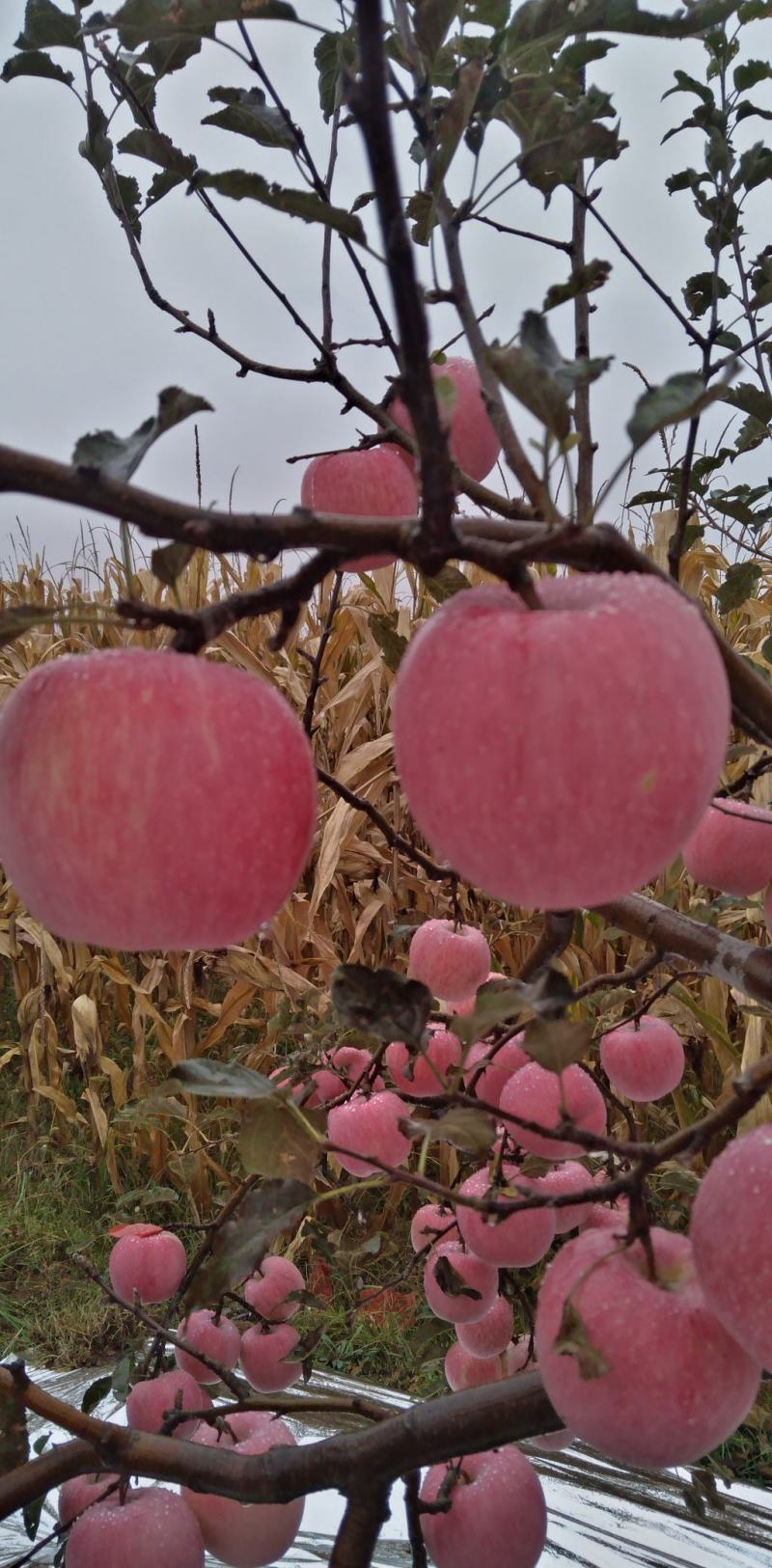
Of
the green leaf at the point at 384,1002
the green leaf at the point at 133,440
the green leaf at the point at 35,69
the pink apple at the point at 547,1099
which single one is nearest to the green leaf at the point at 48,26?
the green leaf at the point at 35,69

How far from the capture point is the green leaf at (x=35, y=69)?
0.72m

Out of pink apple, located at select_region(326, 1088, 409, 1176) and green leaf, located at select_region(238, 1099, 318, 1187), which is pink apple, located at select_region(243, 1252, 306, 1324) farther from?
green leaf, located at select_region(238, 1099, 318, 1187)

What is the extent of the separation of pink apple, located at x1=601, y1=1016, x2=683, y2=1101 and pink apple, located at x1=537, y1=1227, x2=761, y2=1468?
42cm

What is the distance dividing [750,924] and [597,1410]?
178 centimetres

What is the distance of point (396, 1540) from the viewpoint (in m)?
0.88

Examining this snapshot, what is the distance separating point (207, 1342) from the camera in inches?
33.3

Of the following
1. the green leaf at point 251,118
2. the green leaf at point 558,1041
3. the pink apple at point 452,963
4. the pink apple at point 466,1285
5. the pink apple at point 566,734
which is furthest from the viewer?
the pink apple at point 452,963

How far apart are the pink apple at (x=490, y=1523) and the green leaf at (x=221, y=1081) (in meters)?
0.38

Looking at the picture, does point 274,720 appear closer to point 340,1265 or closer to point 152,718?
point 152,718

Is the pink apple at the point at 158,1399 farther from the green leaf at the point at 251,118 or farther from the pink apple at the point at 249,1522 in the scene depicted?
the green leaf at the point at 251,118

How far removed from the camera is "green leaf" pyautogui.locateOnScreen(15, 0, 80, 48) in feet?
2.17

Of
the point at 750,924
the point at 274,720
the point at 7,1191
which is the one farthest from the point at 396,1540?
the point at 7,1191

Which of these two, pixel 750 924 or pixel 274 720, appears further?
pixel 750 924

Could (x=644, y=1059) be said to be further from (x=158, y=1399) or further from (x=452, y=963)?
(x=158, y=1399)
